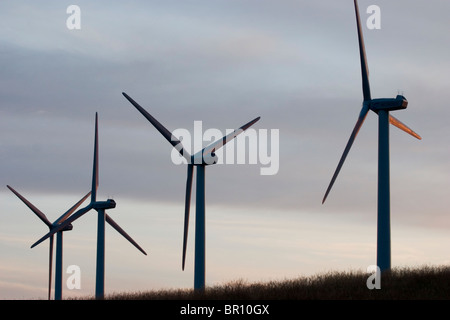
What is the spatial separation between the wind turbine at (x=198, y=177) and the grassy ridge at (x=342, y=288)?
896 cm

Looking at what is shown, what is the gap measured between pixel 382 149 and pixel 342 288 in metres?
12.8

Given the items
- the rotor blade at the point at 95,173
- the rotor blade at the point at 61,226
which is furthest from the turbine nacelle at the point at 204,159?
the rotor blade at the point at 61,226

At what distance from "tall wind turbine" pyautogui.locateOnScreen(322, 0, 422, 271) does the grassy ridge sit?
8.86 ft

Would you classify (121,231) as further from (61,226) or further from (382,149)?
(382,149)

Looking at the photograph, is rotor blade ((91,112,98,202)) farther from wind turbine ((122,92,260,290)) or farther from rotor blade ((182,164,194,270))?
rotor blade ((182,164,194,270))

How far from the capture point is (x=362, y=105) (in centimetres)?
5166

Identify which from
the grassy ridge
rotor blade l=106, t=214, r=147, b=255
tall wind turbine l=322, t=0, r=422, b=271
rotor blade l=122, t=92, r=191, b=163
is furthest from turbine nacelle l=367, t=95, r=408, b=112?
rotor blade l=106, t=214, r=147, b=255

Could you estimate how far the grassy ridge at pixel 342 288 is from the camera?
36256mm

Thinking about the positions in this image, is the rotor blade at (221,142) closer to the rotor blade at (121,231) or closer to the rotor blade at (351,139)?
the rotor blade at (351,139)

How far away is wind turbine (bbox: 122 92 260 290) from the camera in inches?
2116

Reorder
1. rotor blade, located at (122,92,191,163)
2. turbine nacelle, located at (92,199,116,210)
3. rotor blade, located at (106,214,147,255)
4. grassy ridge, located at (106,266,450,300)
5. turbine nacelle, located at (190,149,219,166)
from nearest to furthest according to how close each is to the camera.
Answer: grassy ridge, located at (106,266,450,300)
turbine nacelle, located at (190,149,219,166)
rotor blade, located at (122,92,191,163)
turbine nacelle, located at (92,199,116,210)
rotor blade, located at (106,214,147,255)

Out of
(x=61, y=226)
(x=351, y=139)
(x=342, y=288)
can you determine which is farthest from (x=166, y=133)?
(x=61, y=226)

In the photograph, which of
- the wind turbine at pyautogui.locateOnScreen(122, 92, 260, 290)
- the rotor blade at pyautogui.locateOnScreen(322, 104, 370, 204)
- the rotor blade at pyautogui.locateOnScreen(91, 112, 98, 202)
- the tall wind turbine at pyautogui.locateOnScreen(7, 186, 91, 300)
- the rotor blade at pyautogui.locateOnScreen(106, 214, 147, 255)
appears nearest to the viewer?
the rotor blade at pyautogui.locateOnScreen(322, 104, 370, 204)

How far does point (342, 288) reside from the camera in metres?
38.5
